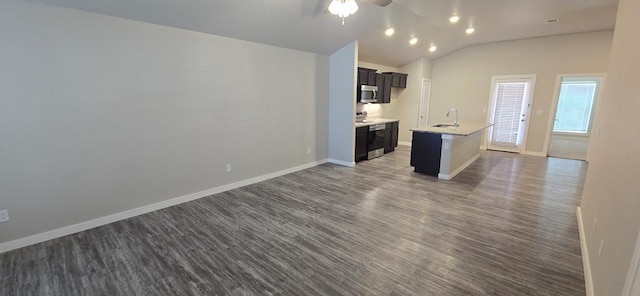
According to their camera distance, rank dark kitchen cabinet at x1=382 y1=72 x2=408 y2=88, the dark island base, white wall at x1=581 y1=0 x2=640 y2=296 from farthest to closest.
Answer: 1. dark kitchen cabinet at x1=382 y1=72 x2=408 y2=88
2. the dark island base
3. white wall at x1=581 y1=0 x2=640 y2=296

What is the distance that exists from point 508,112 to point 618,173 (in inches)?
252

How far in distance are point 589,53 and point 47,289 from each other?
992 cm

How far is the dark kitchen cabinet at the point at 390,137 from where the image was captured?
7.14m

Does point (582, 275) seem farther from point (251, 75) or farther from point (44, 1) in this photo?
point (44, 1)

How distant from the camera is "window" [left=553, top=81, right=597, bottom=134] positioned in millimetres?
9422

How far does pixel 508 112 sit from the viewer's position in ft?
24.3

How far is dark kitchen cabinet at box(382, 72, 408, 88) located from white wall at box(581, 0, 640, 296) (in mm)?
5066

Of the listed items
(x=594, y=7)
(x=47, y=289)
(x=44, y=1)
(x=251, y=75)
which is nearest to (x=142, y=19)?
(x=44, y=1)

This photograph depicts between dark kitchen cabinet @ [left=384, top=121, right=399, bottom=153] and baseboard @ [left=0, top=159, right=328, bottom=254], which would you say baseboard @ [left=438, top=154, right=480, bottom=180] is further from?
baseboard @ [left=0, top=159, right=328, bottom=254]

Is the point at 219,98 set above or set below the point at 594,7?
below

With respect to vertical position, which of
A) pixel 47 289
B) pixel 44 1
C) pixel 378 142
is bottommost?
pixel 47 289

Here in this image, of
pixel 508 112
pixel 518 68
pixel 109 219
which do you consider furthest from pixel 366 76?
pixel 109 219

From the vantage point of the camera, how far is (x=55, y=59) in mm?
2697

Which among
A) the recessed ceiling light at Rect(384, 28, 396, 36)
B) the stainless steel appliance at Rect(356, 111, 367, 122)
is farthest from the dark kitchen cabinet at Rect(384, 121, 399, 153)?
the recessed ceiling light at Rect(384, 28, 396, 36)
